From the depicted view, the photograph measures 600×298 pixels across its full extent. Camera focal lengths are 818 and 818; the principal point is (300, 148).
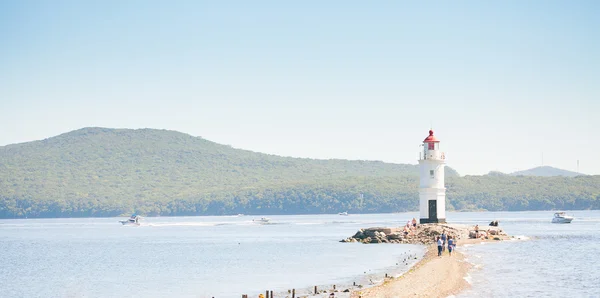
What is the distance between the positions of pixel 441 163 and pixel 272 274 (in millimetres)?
24529

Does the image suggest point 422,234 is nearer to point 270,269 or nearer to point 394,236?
point 394,236

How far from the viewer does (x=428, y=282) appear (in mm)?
40062

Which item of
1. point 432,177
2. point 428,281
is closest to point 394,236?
point 432,177

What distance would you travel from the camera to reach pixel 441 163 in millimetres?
70125

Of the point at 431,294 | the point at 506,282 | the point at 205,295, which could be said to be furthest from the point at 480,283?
the point at 205,295

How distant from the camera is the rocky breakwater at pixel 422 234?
230ft

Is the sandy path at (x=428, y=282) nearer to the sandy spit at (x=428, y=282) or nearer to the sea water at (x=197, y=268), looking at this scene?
the sandy spit at (x=428, y=282)

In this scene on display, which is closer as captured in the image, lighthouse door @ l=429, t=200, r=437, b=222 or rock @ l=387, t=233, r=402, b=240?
lighthouse door @ l=429, t=200, r=437, b=222

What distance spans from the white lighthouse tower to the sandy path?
1874 cm

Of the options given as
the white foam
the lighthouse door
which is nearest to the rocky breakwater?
the lighthouse door

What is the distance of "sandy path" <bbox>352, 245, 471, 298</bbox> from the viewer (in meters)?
36.2

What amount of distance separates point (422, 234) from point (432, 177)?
215 inches

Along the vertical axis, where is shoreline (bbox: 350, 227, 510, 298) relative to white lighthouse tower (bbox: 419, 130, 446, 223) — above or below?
below

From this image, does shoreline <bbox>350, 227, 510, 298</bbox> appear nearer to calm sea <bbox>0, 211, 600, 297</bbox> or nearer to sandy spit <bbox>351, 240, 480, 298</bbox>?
sandy spit <bbox>351, 240, 480, 298</bbox>
